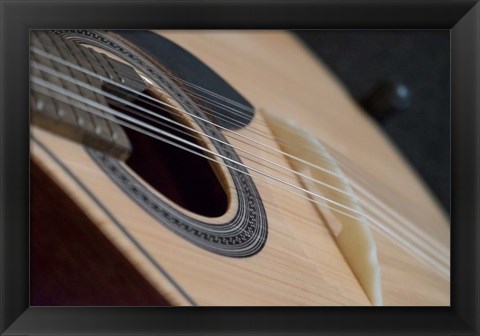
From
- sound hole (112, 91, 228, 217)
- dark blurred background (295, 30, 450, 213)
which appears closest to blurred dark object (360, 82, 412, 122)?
dark blurred background (295, 30, 450, 213)

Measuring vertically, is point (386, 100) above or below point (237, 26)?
below

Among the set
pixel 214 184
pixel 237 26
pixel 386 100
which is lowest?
pixel 214 184

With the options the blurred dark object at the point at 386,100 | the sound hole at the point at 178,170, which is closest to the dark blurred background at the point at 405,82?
the blurred dark object at the point at 386,100

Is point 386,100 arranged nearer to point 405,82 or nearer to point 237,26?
point 405,82

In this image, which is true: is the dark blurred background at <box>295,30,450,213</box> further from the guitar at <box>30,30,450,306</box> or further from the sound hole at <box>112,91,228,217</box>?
the sound hole at <box>112,91,228,217</box>

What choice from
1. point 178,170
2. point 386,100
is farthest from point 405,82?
point 178,170

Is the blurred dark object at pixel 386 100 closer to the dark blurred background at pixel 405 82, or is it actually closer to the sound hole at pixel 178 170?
the dark blurred background at pixel 405 82
